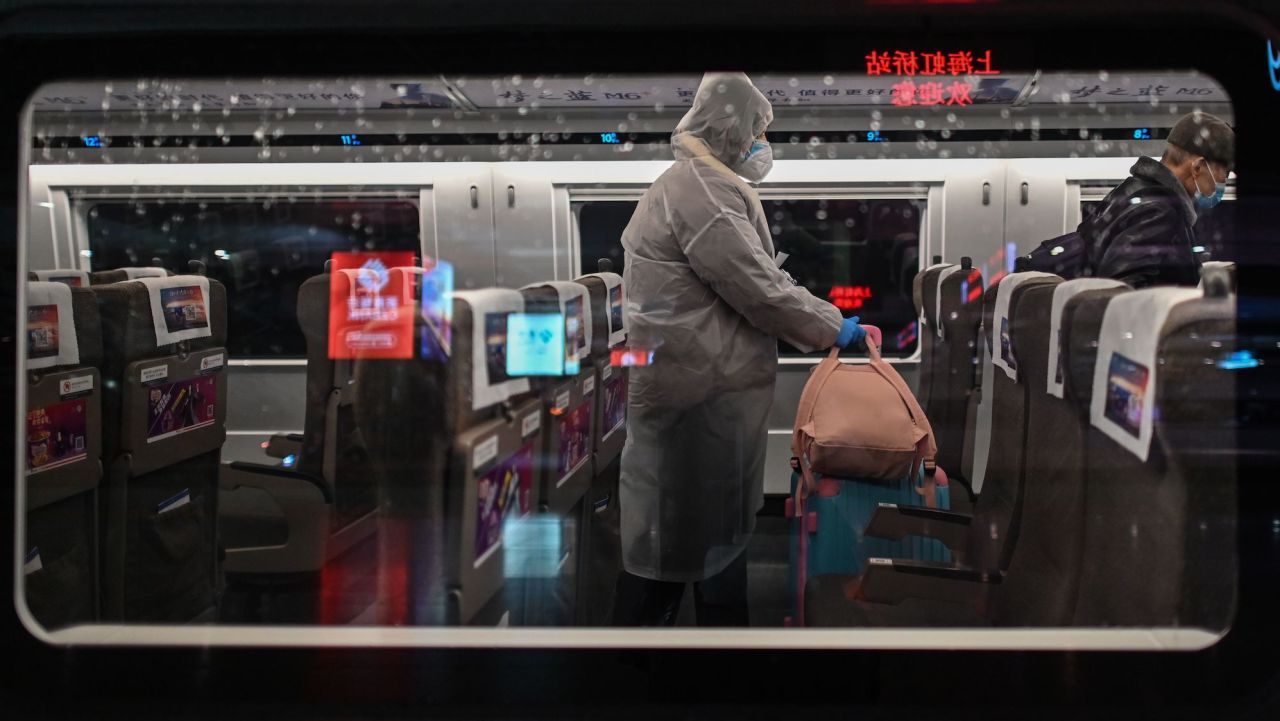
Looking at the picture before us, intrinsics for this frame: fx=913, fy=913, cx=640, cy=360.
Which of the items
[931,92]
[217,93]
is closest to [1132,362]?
[931,92]

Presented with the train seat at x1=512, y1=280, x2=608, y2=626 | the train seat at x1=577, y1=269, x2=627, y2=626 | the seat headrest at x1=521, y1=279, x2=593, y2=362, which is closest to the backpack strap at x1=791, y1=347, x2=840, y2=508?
the train seat at x1=577, y1=269, x2=627, y2=626

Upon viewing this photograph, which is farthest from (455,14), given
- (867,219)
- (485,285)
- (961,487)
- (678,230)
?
(867,219)

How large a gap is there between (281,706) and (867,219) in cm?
389

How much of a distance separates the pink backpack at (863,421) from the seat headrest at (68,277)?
5.92 ft

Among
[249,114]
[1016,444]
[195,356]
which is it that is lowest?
[1016,444]

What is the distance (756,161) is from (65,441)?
178 cm

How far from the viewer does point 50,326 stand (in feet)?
6.09

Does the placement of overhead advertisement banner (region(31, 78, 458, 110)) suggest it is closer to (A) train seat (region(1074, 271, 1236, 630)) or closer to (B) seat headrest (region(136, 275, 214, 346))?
(B) seat headrest (region(136, 275, 214, 346))

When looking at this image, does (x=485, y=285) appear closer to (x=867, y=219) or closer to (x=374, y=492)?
(x=374, y=492)

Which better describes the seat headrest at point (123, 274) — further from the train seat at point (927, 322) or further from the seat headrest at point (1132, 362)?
the train seat at point (927, 322)

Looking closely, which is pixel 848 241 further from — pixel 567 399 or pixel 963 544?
pixel 567 399

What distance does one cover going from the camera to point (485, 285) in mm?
1570

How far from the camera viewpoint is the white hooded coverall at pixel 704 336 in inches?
88.9

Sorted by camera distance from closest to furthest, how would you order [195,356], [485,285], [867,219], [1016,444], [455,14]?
[455,14]
[485,285]
[1016,444]
[195,356]
[867,219]
